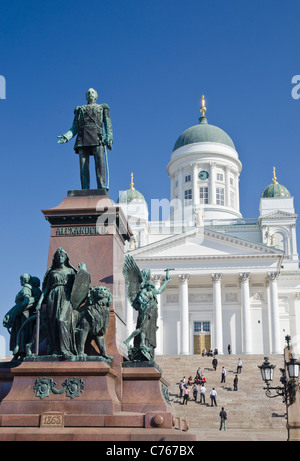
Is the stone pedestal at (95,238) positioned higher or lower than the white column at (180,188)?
lower

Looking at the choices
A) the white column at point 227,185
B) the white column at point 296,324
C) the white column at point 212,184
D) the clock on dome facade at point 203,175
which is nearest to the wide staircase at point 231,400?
the white column at point 296,324

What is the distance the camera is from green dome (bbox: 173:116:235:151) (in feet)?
248

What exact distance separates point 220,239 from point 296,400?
42.6 m

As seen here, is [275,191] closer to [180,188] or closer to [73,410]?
[180,188]

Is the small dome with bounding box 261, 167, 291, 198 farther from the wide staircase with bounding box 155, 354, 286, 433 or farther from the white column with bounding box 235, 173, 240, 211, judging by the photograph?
the wide staircase with bounding box 155, 354, 286, 433

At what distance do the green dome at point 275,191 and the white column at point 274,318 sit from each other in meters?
15.9

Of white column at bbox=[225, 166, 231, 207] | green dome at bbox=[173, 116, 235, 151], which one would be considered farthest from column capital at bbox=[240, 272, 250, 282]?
green dome at bbox=[173, 116, 235, 151]

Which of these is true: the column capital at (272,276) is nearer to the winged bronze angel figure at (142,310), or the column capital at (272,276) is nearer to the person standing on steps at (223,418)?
the person standing on steps at (223,418)

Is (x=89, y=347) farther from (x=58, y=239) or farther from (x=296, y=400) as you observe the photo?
(x=296, y=400)

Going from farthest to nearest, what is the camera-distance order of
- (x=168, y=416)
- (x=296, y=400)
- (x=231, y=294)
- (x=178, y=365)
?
(x=231, y=294) < (x=178, y=365) < (x=296, y=400) < (x=168, y=416)

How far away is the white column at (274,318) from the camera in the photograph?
53656 mm

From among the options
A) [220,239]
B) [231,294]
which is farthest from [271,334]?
[220,239]

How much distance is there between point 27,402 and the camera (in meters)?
7.44

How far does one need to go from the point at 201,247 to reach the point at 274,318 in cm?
919
